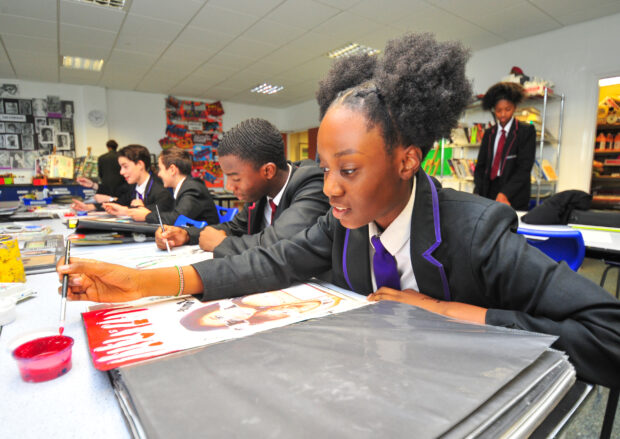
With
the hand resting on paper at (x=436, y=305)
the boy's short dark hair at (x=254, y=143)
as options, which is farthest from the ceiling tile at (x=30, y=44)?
the hand resting on paper at (x=436, y=305)

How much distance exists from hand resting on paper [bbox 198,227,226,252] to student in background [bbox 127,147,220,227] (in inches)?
34.0

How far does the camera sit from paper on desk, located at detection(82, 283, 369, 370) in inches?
21.4

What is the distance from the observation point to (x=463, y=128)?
4.81 metres

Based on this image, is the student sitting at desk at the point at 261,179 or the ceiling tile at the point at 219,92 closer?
the student sitting at desk at the point at 261,179

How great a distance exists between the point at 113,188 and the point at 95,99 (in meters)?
3.66

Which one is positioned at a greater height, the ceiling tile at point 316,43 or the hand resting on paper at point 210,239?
the ceiling tile at point 316,43

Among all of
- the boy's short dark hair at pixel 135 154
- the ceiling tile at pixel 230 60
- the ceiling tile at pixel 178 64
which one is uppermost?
the ceiling tile at pixel 230 60

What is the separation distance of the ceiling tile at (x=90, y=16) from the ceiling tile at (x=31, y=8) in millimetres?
99

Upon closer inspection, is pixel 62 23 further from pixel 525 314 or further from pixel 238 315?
pixel 525 314

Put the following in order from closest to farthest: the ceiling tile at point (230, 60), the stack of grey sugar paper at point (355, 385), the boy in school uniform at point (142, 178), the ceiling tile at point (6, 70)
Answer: the stack of grey sugar paper at point (355, 385)
the boy in school uniform at point (142, 178)
the ceiling tile at point (230, 60)
the ceiling tile at point (6, 70)

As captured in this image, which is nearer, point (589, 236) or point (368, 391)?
point (368, 391)

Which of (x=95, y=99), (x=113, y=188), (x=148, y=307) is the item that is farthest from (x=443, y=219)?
(x=95, y=99)

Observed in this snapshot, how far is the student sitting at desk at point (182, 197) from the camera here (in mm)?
2309

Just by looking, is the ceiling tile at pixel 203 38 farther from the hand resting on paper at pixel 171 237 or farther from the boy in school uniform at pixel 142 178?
the hand resting on paper at pixel 171 237
